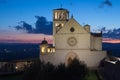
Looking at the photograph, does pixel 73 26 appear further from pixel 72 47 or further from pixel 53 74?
pixel 53 74

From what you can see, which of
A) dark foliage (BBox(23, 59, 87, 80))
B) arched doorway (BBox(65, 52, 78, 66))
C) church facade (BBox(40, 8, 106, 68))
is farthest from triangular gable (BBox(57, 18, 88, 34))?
dark foliage (BBox(23, 59, 87, 80))

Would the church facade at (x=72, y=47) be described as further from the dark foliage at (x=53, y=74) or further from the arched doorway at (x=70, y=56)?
the dark foliage at (x=53, y=74)

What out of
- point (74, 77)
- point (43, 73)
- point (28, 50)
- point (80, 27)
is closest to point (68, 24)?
point (80, 27)

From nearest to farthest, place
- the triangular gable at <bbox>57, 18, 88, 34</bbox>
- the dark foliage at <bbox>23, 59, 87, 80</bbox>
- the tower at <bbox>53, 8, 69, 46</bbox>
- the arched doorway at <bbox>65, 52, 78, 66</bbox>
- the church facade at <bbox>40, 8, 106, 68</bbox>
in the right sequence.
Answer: the dark foliage at <bbox>23, 59, 87, 80</bbox>, the church facade at <bbox>40, 8, 106, 68</bbox>, the triangular gable at <bbox>57, 18, 88, 34</bbox>, the arched doorway at <bbox>65, 52, 78, 66</bbox>, the tower at <bbox>53, 8, 69, 46</bbox>

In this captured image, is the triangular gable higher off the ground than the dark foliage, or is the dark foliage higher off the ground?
the triangular gable

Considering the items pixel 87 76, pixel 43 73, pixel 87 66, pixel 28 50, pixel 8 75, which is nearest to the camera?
pixel 43 73

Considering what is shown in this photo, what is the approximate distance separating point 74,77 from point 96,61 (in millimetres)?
11664

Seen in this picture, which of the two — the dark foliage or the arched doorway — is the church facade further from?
the dark foliage

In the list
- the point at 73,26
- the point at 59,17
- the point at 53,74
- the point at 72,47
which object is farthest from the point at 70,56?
the point at 53,74

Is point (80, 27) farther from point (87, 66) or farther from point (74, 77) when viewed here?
point (74, 77)

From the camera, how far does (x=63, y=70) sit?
37.9 m

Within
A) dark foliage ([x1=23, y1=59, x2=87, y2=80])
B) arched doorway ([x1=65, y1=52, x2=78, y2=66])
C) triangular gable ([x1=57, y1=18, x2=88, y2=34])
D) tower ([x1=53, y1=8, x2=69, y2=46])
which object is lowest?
dark foliage ([x1=23, y1=59, x2=87, y2=80])

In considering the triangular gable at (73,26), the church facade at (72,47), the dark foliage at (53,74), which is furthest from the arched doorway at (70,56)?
the dark foliage at (53,74)

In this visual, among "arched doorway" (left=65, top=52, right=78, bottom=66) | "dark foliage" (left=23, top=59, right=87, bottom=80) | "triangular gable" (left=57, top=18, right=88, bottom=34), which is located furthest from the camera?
"arched doorway" (left=65, top=52, right=78, bottom=66)
